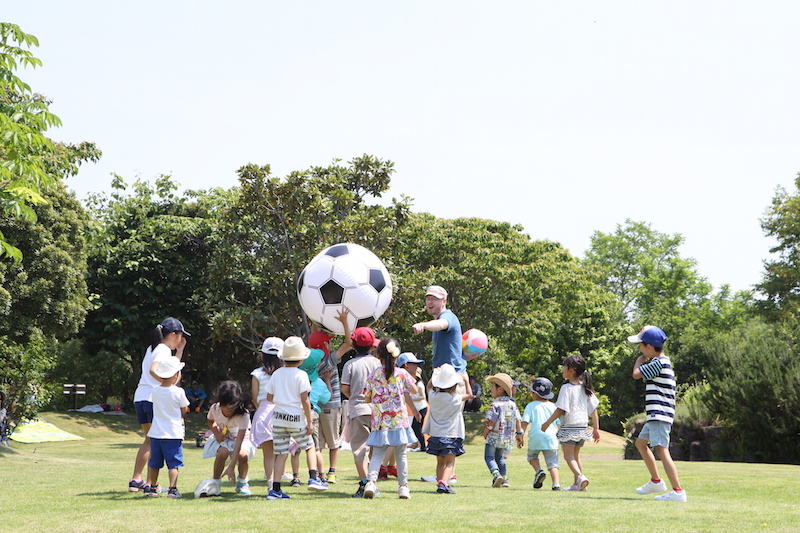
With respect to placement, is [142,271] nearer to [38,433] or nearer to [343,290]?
[38,433]

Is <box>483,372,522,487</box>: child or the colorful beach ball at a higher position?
the colorful beach ball

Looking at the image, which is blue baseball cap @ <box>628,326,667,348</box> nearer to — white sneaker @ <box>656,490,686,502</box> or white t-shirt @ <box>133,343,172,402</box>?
white sneaker @ <box>656,490,686,502</box>

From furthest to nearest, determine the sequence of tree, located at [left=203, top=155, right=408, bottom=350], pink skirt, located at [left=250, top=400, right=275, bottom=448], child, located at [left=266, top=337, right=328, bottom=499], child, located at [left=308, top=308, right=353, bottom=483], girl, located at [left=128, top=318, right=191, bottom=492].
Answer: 1. tree, located at [left=203, top=155, right=408, bottom=350]
2. child, located at [left=308, top=308, right=353, bottom=483]
3. girl, located at [left=128, top=318, right=191, bottom=492]
4. pink skirt, located at [left=250, top=400, right=275, bottom=448]
5. child, located at [left=266, top=337, right=328, bottom=499]

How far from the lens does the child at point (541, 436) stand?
32.9 feet

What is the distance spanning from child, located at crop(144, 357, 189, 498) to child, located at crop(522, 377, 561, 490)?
4.47 m

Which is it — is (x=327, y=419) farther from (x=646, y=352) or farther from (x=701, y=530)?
(x=701, y=530)

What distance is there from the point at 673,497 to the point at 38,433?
2279 cm

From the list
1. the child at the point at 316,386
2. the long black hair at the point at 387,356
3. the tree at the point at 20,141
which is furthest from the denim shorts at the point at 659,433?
the tree at the point at 20,141

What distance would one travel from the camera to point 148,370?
28.2 feet

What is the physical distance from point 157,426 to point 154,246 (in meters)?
24.7

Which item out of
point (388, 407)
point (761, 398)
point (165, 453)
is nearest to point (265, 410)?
point (165, 453)

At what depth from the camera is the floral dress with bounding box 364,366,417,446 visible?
27.4ft

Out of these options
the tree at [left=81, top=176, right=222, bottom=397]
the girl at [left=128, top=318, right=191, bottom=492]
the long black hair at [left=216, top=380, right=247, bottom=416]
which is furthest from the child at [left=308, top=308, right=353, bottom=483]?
the tree at [left=81, top=176, right=222, bottom=397]

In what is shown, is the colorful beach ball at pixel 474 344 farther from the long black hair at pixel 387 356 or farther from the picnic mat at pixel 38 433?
the picnic mat at pixel 38 433
